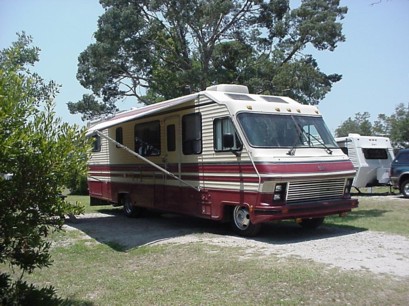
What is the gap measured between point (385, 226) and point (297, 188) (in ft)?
9.10

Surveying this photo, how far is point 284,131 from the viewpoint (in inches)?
354

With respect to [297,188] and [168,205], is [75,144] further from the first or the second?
[168,205]

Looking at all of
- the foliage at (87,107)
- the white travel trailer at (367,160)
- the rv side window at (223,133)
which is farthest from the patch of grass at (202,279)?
the foliage at (87,107)

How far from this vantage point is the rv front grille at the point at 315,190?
8.31m

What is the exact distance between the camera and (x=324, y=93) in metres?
24.9

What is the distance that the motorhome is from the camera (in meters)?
8.25

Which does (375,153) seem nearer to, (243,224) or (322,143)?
(322,143)

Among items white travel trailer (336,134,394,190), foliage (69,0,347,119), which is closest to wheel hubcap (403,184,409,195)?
white travel trailer (336,134,394,190)

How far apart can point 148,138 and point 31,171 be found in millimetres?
7325

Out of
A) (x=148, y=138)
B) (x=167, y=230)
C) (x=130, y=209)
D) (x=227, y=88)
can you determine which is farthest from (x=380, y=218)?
(x=130, y=209)

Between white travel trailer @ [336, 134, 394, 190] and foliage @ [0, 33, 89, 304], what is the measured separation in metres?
15.2

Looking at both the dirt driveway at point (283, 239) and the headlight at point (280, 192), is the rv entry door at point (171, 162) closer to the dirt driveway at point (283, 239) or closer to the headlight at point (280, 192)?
the dirt driveway at point (283, 239)

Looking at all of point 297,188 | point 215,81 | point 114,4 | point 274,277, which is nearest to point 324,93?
point 215,81

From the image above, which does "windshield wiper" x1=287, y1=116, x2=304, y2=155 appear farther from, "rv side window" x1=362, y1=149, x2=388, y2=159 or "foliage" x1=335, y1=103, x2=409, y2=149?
"foliage" x1=335, y1=103, x2=409, y2=149
